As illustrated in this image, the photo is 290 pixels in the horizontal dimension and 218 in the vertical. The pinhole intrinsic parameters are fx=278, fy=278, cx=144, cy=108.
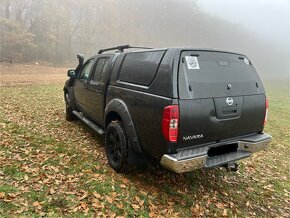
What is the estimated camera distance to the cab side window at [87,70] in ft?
21.1

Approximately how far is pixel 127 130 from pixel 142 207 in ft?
3.80

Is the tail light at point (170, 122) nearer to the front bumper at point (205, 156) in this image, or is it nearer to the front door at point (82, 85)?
the front bumper at point (205, 156)

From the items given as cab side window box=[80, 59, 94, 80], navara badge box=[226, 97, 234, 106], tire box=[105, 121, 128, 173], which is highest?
cab side window box=[80, 59, 94, 80]

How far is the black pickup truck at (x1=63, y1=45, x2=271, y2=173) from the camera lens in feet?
11.7

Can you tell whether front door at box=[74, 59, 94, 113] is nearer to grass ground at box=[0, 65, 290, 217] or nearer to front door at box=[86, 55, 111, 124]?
front door at box=[86, 55, 111, 124]

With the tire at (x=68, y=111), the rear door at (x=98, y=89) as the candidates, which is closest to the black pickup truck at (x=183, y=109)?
the rear door at (x=98, y=89)

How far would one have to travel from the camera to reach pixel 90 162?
16.9 feet

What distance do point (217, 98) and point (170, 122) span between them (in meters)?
0.84

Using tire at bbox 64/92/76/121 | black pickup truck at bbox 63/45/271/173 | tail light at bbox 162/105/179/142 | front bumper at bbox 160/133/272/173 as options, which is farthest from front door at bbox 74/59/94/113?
front bumper at bbox 160/133/272/173

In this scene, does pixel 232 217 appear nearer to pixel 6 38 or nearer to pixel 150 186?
pixel 150 186

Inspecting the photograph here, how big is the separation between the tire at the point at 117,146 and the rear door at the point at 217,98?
3.87ft

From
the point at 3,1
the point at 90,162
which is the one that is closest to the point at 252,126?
the point at 90,162

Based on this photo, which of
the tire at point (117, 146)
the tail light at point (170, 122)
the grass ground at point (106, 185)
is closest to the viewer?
the tail light at point (170, 122)

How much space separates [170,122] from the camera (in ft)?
11.3
